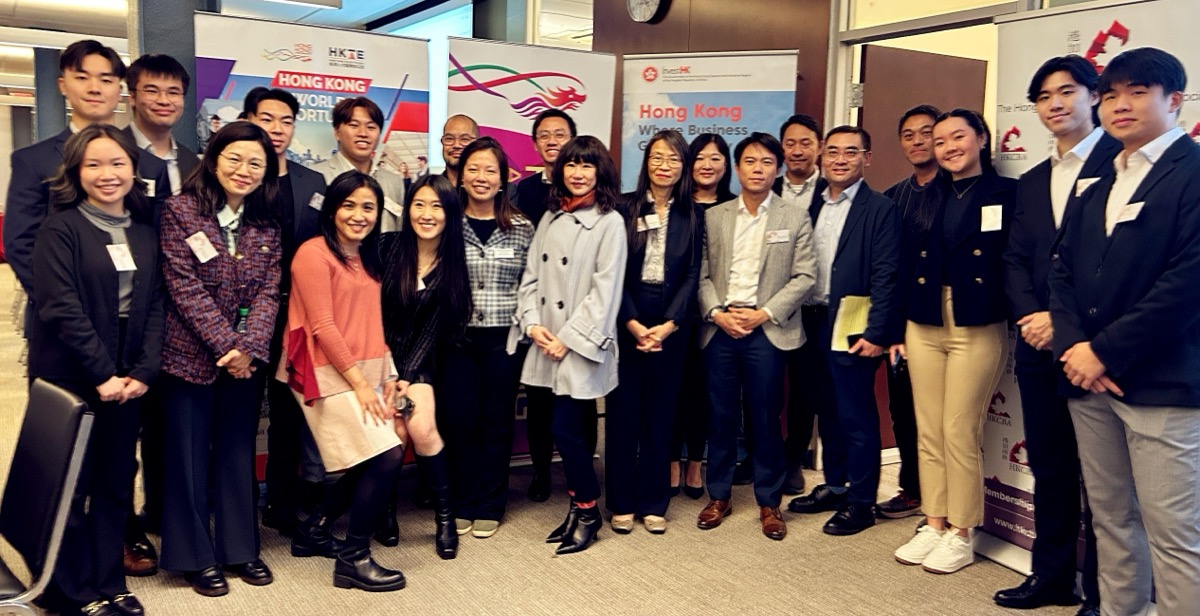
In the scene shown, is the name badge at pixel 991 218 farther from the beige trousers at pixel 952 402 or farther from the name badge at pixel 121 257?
the name badge at pixel 121 257

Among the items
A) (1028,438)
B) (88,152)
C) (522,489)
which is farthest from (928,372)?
(88,152)

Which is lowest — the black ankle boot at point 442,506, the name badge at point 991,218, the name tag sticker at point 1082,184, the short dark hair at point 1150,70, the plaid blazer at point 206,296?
the black ankle boot at point 442,506

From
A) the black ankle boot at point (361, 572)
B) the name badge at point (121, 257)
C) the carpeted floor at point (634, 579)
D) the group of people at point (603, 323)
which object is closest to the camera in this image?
the group of people at point (603, 323)

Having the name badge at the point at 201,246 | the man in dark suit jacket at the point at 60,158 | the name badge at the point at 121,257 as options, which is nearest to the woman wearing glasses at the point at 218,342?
the name badge at the point at 201,246

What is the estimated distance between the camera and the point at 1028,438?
3.06 meters

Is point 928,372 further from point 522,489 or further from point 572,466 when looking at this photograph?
point 522,489

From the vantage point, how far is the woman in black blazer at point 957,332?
3219 mm

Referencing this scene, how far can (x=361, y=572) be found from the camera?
10.3ft

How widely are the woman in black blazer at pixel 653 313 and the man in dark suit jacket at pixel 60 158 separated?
1.77 metres

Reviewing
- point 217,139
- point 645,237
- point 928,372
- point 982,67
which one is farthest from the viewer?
point 982,67

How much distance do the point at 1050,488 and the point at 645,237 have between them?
1.71 meters

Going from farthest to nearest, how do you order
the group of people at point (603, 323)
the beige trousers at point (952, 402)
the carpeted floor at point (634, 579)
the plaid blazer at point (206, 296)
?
1. the beige trousers at point (952, 402)
2. the carpeted floor at point (634, 579)
3. the plaid blazer at point (206, 296)
4. the group of people at point (603, 323)

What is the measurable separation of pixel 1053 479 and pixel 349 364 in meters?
2.34

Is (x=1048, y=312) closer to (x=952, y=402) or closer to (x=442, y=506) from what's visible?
(x=952, y=402)
